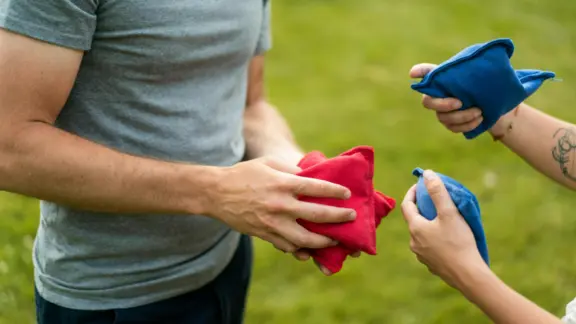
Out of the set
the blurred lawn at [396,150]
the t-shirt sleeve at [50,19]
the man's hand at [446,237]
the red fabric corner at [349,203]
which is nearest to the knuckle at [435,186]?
the man's hand at [446,237]

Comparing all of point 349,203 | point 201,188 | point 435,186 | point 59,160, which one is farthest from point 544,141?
point 59,160

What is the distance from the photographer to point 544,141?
6.47ft

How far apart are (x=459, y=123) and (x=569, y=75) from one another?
4.09m

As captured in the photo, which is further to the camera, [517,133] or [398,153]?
[398,153]

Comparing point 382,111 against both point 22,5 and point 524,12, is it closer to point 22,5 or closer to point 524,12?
point 524,12

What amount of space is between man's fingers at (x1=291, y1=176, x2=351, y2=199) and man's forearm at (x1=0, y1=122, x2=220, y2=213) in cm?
16

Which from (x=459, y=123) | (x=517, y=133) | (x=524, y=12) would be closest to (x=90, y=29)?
(x=459, y=123)

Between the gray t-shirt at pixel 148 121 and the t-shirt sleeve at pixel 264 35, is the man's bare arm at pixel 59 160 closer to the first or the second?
the gray t-shirt at pixel 148 121

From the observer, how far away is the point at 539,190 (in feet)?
13.9

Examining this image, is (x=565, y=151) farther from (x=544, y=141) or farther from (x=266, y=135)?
(x=266, y=135)

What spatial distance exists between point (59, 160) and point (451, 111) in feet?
2.85

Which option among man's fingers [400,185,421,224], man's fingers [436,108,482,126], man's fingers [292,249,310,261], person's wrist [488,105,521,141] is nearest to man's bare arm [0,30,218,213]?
man's fingers [292,249,310,261]

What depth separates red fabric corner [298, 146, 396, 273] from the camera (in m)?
1.54

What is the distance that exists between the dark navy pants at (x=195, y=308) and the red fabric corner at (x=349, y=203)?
0.43 m
